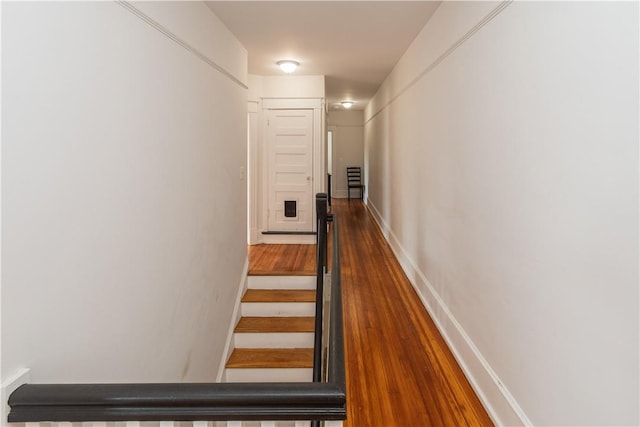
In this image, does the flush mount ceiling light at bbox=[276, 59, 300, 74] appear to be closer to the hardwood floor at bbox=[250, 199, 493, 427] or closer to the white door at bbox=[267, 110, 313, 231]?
the white door at bbox=[267, 110, 313, 231]

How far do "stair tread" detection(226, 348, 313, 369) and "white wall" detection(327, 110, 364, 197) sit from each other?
831 centimetres

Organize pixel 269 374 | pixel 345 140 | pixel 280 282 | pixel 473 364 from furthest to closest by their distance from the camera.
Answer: pixel 345 140 < pixel 280 282 < pixel 269 374 < pixel 473 364

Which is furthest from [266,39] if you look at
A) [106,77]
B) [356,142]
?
[356,142]

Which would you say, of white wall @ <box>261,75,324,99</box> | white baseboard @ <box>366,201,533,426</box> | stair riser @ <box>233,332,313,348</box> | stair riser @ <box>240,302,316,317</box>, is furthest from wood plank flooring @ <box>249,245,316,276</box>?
white wall @ <box>261,75,324,99</box>

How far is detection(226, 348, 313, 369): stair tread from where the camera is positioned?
3471 mm

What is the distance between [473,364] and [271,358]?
1.90m

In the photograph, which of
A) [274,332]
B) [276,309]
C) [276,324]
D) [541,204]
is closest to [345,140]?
[276,309]

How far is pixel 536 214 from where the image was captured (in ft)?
5.45

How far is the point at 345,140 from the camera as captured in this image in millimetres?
11469

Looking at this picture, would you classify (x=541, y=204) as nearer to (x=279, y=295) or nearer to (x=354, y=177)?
(x=279, y=295)

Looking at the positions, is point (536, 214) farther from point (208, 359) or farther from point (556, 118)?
point (208, 359)

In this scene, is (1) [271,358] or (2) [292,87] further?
(2) [292,87]

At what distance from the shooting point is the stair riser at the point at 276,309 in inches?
157

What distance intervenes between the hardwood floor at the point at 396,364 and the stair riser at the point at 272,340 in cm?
55
